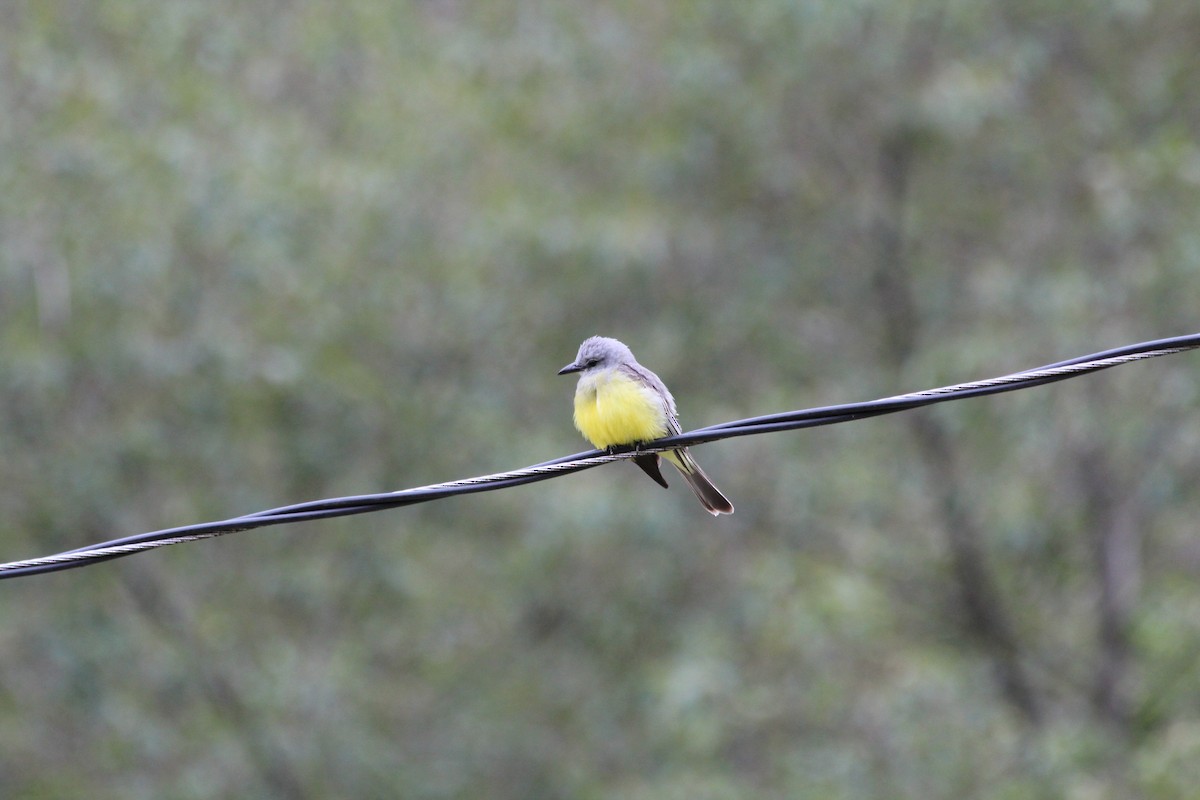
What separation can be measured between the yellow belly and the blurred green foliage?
5.43 m

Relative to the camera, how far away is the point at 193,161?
11.7 m

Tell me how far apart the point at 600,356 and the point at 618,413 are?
27.4 inches

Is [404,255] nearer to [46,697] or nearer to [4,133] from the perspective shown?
[4,133]

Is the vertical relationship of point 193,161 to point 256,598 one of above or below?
above

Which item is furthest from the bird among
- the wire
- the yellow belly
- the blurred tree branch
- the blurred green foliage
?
the blurred tree branch

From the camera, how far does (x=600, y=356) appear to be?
6914mm

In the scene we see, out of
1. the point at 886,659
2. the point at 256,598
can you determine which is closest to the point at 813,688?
the point at 886,659

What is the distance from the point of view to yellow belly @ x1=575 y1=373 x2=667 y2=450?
6.25 meters

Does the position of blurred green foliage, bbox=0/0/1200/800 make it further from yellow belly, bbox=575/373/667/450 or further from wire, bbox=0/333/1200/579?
wire, bbox=0/333/1200/579

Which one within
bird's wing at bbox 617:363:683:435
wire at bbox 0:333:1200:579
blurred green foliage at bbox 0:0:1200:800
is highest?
blurred green foliage at bbox 0:0:1200:800

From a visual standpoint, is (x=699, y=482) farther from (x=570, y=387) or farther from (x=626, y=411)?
(x=570, y=387)

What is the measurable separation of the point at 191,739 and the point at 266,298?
3.77m

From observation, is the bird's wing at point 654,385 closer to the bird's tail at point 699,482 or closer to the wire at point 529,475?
the bird's tail at point 699,482

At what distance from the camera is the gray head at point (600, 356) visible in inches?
271
